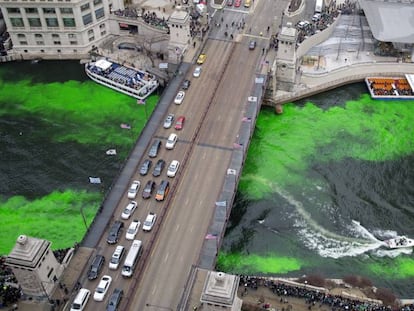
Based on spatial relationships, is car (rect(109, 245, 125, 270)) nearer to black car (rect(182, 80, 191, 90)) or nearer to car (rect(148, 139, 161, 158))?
car (rect(148, 139, 161, 158))

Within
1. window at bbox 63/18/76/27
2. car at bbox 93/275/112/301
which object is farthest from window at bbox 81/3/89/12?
car at bbox 93/275/112/301

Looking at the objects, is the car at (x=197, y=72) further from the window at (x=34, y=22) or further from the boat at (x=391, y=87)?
the window at (x=34, y=22)

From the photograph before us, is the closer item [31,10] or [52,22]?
[31,10]

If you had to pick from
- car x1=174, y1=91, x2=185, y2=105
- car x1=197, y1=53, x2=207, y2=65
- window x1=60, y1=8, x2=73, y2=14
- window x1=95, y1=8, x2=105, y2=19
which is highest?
window x1=60, y1=8, x2=73, y2=14

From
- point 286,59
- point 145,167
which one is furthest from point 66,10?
point 145,167

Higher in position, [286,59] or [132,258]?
[286,59]

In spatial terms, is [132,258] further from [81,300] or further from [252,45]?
[252,45]

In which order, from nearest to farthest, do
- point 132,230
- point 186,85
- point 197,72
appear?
point 132,230
point 186,85
point 197,72

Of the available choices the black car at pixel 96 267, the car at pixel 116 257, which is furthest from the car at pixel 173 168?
the black car at pixel 96 267
